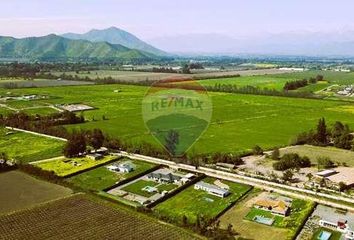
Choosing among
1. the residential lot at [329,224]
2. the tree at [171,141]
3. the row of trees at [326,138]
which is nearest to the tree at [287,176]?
the residential lot at [329,224]

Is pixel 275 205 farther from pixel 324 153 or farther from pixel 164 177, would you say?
pixel 324 153

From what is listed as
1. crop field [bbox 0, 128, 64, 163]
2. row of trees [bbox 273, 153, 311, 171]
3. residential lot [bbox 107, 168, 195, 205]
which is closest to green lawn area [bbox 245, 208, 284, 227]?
residential lot [bbox 107, 168, 195, 205]

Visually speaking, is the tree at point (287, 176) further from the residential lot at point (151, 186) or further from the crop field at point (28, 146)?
the crop field at point (28, 146)

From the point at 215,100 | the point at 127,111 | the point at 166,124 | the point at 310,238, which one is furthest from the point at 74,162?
the point at 215,100

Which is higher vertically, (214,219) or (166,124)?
(166,124)

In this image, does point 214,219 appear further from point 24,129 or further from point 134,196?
point 24,129

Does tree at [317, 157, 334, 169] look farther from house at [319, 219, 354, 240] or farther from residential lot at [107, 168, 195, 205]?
house at [319, 219, 354, 240]
